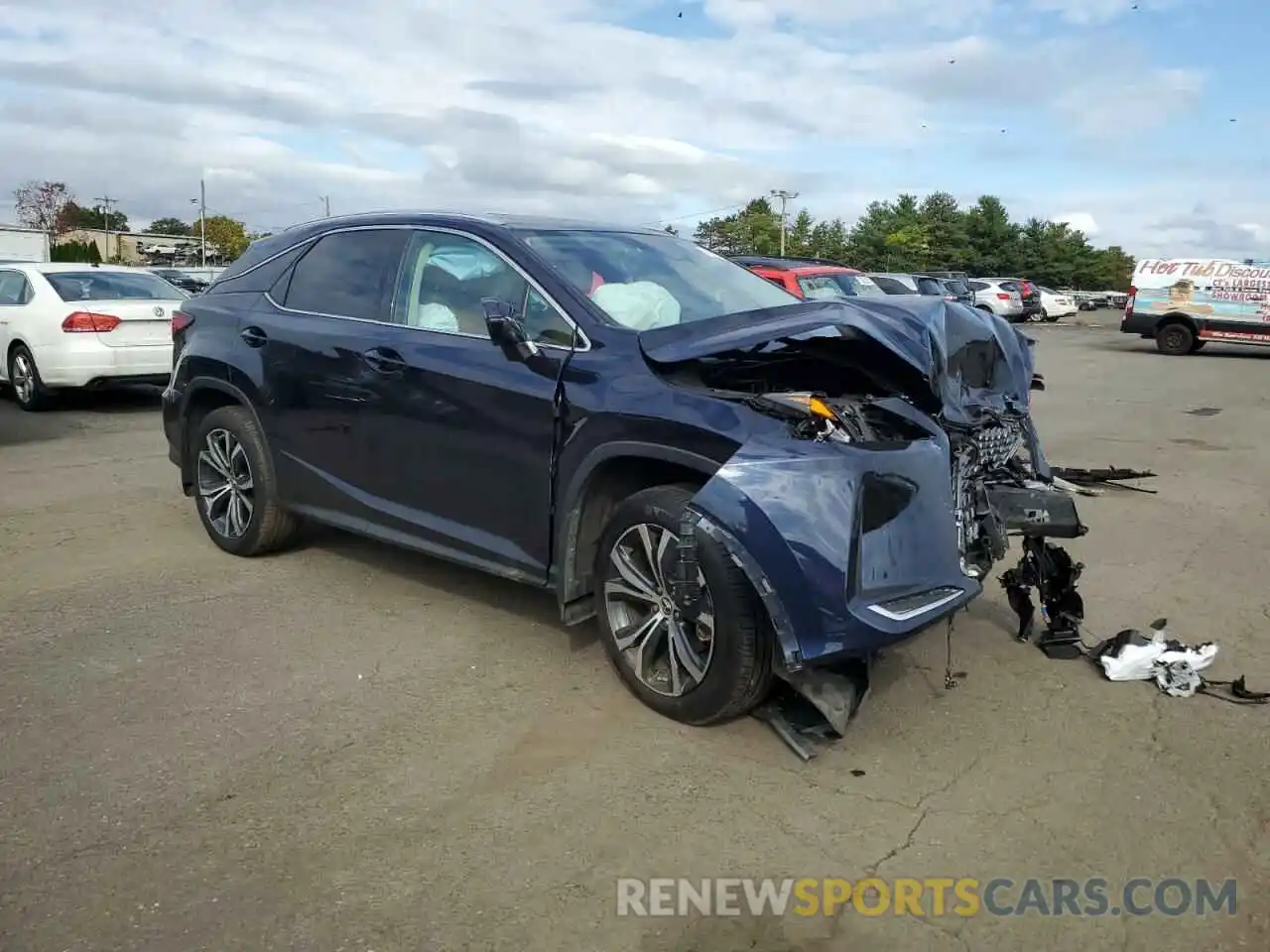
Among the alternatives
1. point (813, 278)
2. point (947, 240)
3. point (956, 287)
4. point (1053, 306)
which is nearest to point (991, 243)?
point (947, 240)

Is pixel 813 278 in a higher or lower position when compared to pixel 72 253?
higher

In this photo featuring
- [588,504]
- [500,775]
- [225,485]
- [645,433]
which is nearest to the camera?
[500,775]

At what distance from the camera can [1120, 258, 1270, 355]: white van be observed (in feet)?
70.7

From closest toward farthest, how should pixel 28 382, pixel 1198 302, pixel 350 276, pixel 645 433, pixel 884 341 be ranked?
pixel 884 341 → pixel 645 433 → pixel 350 276 → pixel 28 382 → pixel 1198 302

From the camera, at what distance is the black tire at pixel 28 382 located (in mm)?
11164

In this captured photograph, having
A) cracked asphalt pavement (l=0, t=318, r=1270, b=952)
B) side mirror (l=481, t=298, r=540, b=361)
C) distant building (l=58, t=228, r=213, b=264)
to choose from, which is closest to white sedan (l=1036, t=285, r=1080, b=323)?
cracked asphalt pavement (l=0, t=318, r=1270, b=952)

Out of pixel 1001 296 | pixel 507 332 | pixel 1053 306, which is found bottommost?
pixel 1053 306

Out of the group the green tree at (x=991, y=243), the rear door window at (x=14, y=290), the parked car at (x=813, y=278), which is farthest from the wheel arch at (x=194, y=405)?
the green tree at (x=991, y=243)

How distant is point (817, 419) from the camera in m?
3.56

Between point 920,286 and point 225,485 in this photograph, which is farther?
point 920,286

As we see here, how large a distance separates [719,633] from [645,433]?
767 millimetres

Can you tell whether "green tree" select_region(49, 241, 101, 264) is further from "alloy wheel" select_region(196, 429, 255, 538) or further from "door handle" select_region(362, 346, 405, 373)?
"door handle" select_region(362, 346, 405, 373)

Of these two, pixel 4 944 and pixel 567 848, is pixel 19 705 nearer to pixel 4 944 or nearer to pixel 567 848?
pixel 4 944

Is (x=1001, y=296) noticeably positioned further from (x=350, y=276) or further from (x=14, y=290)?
(x=350, y=276)
